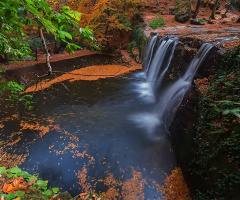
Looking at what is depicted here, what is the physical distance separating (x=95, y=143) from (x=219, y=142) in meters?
4.23

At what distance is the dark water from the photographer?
491 cm

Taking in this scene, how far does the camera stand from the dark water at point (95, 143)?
4.91m

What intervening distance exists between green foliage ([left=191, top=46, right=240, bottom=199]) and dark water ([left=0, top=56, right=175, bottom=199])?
138 cm

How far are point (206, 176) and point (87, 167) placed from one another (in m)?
3.50

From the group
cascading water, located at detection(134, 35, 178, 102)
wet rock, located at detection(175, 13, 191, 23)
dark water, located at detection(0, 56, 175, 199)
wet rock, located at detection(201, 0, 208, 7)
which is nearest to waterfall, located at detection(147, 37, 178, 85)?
cascading water, located at detection(134, 35, 178, 102)

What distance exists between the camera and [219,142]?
355 centimetres

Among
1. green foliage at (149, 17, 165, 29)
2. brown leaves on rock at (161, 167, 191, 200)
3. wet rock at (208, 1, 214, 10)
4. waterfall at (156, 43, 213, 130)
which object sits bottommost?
brown leaves on rock at (161, 167, 191, 200)

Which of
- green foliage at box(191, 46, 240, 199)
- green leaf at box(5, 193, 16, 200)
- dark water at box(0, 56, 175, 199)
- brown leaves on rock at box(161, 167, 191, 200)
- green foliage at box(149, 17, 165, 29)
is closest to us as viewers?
green leaf at box(5, 193, 16, 200)

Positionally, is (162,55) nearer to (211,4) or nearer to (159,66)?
(159,66)

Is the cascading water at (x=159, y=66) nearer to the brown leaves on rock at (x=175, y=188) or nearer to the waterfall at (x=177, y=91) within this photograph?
the waterfall at (x=177, y=91)

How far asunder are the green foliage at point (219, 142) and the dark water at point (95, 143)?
4.53ft

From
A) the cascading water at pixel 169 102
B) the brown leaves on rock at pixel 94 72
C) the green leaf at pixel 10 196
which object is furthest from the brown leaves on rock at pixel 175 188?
the brown leaves on rock at pixel 94 72

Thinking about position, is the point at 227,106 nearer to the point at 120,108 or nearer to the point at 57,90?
the point at 120,108

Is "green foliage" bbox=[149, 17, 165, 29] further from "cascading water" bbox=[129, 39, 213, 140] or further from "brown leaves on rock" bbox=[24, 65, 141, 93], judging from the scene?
"cascading water" bbox=[129, 39, 213, 140]
